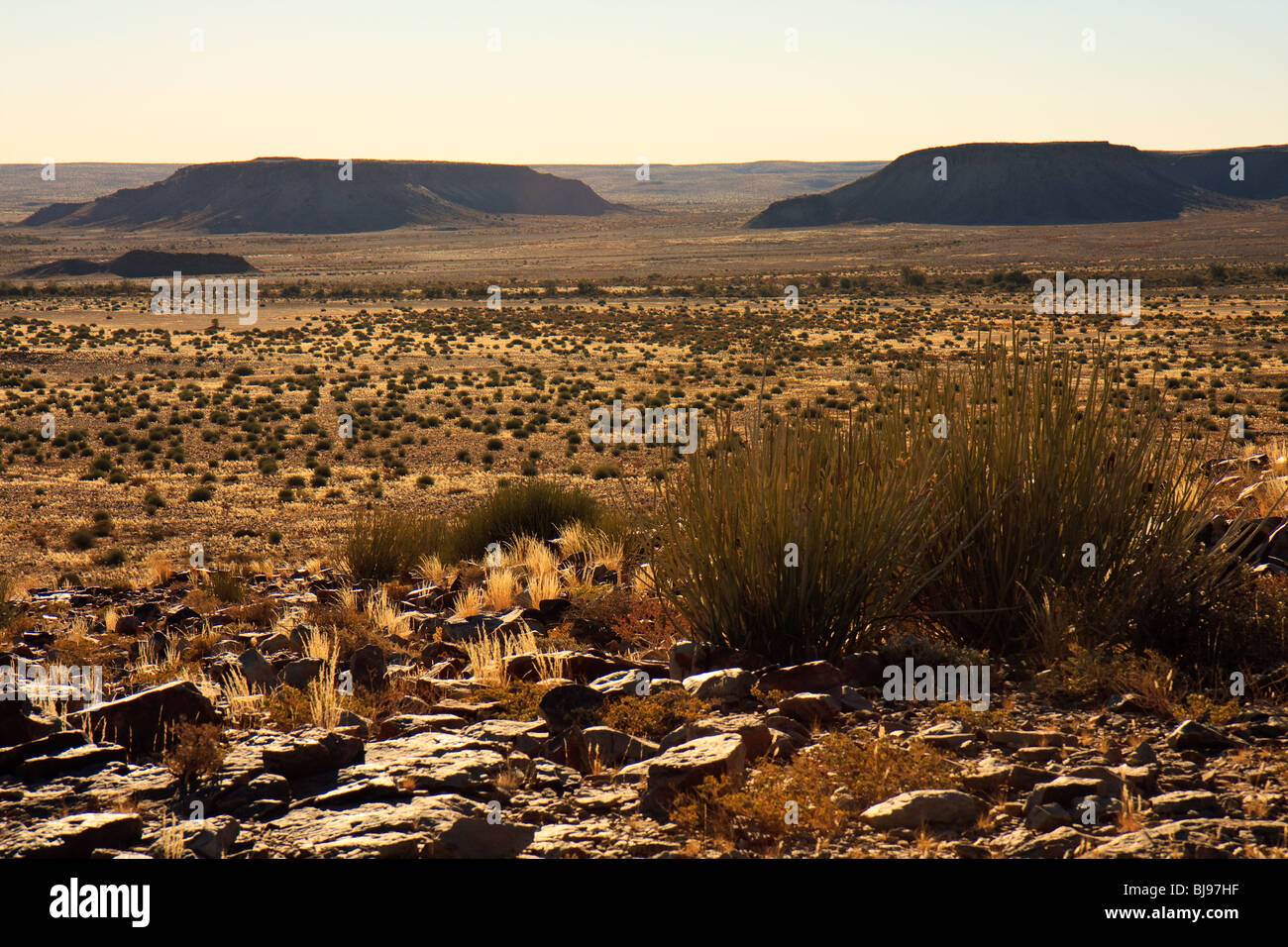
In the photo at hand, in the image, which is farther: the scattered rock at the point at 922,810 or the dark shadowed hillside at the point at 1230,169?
the dark shadowed hillside at the point at 1230,169

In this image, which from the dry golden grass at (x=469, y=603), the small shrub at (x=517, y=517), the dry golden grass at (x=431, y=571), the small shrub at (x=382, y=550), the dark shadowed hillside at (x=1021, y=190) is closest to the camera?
the dry golden grass at (x=469, y=603)

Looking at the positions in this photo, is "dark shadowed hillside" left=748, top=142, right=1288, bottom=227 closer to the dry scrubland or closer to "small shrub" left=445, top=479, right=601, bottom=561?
"small shrub" left=445, top=479, right=601, bottom=561

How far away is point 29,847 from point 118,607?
247 inches

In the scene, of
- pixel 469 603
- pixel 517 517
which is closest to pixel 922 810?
pixel 469 603

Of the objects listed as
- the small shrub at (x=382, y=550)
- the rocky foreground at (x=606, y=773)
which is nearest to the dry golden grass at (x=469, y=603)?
the rocky foreground at (x=606, y=773)

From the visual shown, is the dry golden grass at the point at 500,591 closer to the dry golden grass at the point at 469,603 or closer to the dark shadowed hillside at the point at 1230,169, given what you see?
the dry golden grass at the point at 469,603

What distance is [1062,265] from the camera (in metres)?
75.2

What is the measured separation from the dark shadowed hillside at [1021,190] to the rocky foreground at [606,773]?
429ft

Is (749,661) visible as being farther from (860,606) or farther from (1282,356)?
(1282,356)

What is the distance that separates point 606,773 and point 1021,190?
13811cm

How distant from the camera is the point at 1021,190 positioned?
13100 cm

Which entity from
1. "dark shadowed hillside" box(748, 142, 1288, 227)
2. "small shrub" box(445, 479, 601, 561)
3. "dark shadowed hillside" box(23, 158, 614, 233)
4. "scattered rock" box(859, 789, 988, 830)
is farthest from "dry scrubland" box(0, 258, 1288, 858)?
"dark shadowed hillside" box(23, 158, 614, 233)

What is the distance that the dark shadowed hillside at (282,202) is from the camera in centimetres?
14762

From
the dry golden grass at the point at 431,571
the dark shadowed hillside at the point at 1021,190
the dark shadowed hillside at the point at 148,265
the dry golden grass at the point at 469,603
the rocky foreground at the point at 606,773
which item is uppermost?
the dark shadowed hillside at the point at 1021,190
